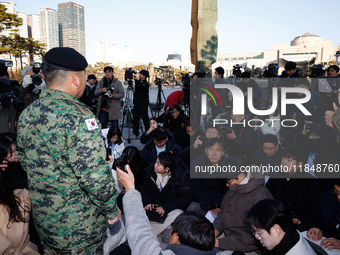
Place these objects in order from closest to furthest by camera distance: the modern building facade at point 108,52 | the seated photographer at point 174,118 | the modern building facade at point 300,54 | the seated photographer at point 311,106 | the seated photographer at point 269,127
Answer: the seated photographer at point 311,106
the seated photographer at point 269,127
the seated photographer at point 174,118
the modern building facade at point 300,54
the modern building facade at point 108,52

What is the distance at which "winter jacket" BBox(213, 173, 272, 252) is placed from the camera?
7.16 ft

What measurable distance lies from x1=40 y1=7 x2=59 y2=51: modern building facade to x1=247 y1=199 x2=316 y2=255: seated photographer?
131 meters

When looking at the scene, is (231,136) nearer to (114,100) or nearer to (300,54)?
(114,100)

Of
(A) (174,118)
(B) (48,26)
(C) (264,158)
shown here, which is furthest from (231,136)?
(B) (48,26)

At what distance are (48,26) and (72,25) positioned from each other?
1409 inches

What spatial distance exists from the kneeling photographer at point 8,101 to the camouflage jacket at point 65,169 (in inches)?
87.0

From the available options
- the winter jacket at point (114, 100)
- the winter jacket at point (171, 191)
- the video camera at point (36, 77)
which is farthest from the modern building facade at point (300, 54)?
the winter jacket at point (171, 191)

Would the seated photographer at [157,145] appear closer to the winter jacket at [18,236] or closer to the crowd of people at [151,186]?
the crowd of people at [151,186]

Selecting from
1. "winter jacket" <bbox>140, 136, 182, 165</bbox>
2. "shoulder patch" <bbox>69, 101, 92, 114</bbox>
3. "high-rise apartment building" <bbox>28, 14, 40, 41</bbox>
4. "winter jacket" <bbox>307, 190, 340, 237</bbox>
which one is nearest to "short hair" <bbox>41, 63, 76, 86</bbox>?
"shoulder patch" <bbox>69, 101, 92, 114</bbox>

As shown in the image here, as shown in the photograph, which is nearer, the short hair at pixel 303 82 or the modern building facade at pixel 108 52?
the short hair at pixel 303 82

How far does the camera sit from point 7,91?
11.2ft

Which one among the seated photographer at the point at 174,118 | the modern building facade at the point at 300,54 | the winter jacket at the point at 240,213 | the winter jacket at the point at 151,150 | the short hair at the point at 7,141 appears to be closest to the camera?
the winter jacket at the point at 240,213

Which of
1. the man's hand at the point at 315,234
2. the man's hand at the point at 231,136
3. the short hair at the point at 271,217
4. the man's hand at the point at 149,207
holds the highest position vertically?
the man's hand at the point at 231,136

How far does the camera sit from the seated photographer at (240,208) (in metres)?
2.19
